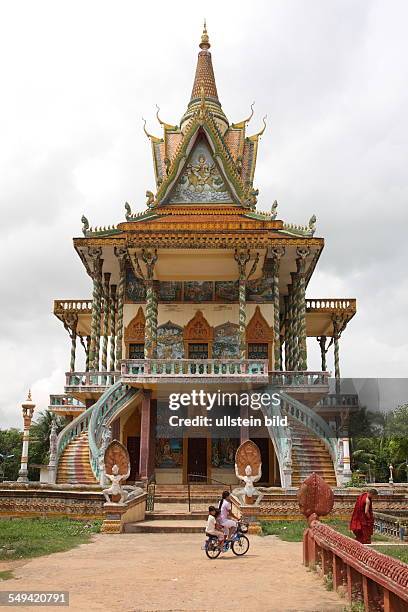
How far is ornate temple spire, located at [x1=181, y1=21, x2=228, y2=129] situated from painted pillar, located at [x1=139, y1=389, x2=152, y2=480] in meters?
15.1

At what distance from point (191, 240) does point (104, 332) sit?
667 centimetres

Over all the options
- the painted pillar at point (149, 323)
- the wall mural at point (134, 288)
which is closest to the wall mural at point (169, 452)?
the painted pillar at point (149, 323)

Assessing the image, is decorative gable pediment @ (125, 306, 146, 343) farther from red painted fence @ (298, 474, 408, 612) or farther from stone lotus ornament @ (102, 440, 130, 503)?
red painted fence @ (298, 474, 408, 612)

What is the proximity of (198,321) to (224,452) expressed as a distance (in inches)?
202

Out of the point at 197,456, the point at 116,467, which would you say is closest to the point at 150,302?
the point at 197,456

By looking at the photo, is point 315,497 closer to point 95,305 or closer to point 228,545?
point 228,545

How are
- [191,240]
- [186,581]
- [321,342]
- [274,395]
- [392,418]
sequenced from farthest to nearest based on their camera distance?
[392,418]
[321,342]
[191,240]
[274,395]
[186,581]

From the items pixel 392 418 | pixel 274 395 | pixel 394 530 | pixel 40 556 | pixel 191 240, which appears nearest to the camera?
pixel 40 556

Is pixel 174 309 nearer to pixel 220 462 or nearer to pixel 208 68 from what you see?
pixel 220 462

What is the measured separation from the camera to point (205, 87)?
32.4m

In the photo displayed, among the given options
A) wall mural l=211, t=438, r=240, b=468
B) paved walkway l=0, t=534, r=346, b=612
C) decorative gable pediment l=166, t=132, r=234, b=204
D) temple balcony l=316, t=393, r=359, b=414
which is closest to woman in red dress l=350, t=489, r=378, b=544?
paved walkway l=0, t=534, r=346, b=612

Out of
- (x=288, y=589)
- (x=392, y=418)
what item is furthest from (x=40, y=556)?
(x=392, y=418)

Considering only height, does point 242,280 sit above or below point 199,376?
above

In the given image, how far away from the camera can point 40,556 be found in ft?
34.2
